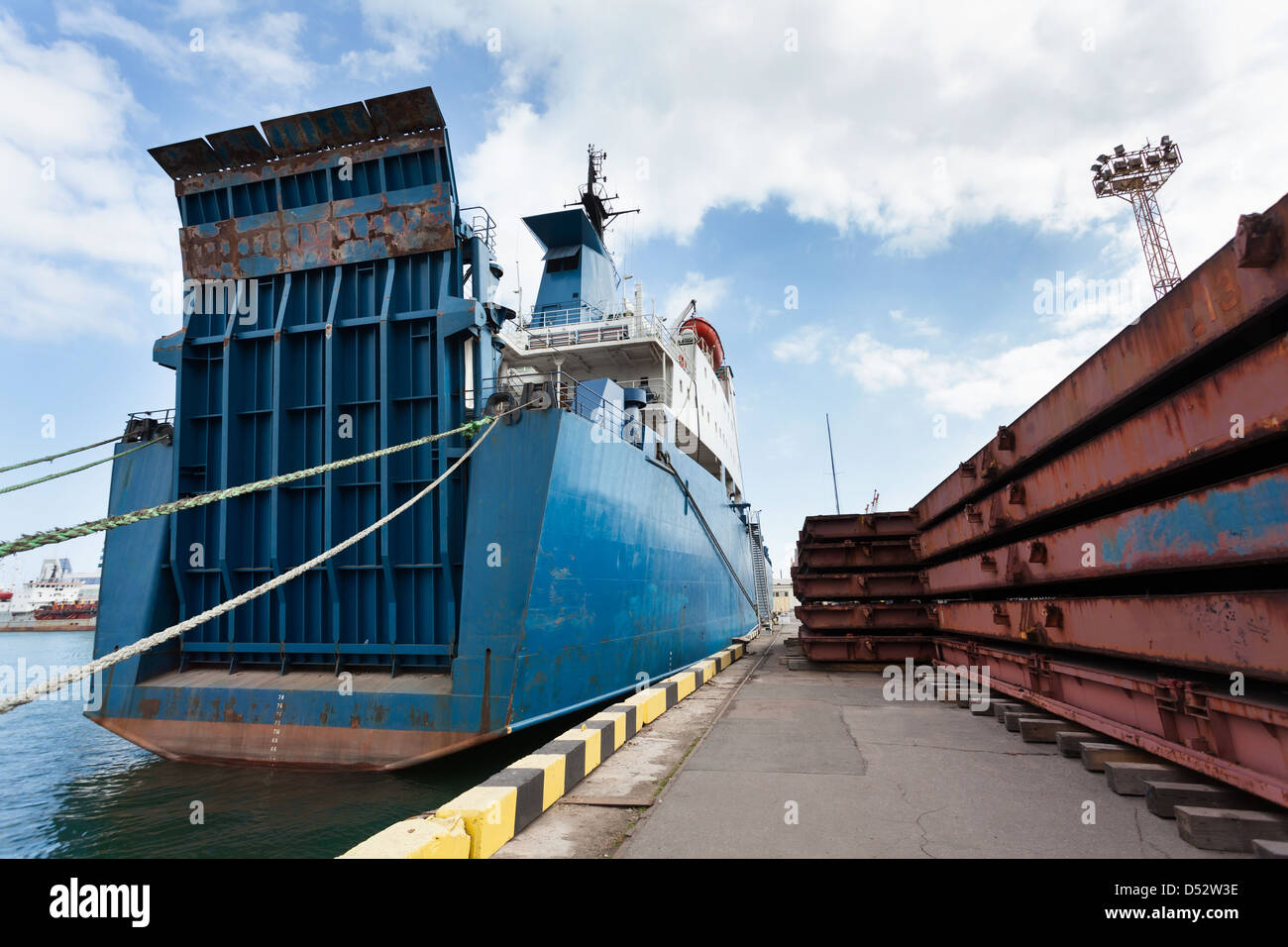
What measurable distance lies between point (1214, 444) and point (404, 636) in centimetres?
815

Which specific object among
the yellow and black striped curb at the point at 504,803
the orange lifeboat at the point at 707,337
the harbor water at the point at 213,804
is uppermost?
the orange lifeboat at the point at 707,337

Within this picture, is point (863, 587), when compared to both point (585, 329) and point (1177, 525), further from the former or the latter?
point (585, 329)

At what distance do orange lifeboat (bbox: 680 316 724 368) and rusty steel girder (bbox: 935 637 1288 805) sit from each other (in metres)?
16.0

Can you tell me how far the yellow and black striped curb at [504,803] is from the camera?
294cm

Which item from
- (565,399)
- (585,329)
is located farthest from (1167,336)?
(585,329)

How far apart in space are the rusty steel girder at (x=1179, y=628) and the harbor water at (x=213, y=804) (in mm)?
6433

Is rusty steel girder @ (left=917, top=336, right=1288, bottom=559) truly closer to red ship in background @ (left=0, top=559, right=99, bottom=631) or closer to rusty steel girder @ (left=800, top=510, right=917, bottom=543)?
rusty steel girder @ (left=800, top=510, right=917, bottom=543)

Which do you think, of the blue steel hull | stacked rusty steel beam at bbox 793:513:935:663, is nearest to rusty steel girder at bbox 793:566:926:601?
stacked rusty steel beam at bbox 793:513:935:663

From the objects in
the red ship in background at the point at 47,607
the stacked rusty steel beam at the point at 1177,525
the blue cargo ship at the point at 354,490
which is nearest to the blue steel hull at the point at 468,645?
the blue cargo ship at the point at 354,490

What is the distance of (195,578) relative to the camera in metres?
8.93

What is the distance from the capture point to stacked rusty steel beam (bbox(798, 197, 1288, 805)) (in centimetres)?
294

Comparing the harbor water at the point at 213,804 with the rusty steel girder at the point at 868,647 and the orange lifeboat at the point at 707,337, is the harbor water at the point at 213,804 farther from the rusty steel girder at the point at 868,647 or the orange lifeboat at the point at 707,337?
the orange lifeboat at the point at 707,337

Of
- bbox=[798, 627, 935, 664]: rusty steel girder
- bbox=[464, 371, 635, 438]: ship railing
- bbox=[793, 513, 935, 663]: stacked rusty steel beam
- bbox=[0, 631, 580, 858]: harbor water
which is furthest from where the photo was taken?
bbox=[793, 513, 935, 663]: stacked rusty steel beam
